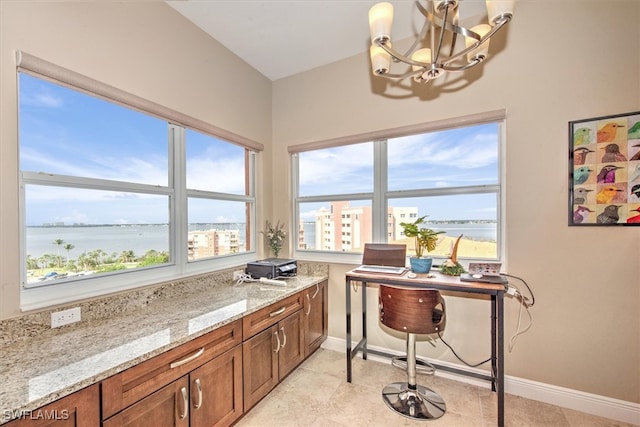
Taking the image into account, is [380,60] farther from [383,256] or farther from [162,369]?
[162,369]

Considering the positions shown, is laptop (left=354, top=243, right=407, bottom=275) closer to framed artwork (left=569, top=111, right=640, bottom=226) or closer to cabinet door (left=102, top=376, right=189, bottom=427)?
framed artwork (left=569, top=111, right=640, bottom=226)

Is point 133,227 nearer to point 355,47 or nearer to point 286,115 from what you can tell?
point 286,115

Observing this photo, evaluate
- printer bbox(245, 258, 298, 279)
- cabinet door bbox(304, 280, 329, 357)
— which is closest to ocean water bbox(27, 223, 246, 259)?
printer bbox(245, 258, 298, 279)

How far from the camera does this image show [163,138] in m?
2.13

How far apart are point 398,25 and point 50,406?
3218 mm

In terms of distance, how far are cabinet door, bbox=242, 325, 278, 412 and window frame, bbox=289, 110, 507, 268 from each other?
43.7 inches

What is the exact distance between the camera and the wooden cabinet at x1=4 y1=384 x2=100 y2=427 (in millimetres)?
887

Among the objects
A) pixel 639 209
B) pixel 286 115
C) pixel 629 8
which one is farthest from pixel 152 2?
pixel 639 209

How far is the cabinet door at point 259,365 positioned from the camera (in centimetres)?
177

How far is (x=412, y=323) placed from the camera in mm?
1805

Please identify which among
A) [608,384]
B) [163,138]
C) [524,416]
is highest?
[163,138]

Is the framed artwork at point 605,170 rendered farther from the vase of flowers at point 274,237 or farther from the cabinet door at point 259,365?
the vase of flowers at point 274,237

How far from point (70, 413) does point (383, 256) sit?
2.16 metres

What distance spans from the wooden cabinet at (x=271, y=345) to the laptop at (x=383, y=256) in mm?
702
